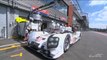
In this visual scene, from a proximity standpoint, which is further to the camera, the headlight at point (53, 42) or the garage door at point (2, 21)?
the garage door at point (2, 21)

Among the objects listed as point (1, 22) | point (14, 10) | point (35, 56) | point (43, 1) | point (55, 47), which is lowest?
point (35, 56)

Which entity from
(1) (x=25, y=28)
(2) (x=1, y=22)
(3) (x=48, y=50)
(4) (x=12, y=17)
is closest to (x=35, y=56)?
(3) (x=48, y=50)

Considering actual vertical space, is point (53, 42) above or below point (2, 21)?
below

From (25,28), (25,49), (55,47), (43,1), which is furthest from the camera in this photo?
(43,1)

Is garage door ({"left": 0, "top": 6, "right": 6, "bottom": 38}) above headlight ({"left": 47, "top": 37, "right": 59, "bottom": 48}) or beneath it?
above

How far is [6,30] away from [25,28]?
1.79 meters

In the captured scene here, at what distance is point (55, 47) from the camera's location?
22.9ft

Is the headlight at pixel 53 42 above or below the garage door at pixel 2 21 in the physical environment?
below

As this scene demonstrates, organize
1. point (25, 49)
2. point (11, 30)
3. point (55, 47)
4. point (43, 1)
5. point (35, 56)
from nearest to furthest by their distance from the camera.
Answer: point (55, 47) < point (35, 56) < point (25, 49) < point (11, 30) < point (43, 1)

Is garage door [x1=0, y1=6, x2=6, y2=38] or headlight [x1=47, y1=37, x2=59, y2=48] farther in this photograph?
garage door [x1=0, y1=6, x2=6, y2=38]

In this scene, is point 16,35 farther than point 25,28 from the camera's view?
Yes

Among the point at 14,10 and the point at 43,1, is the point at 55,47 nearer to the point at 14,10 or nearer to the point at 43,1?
the point at 14,10

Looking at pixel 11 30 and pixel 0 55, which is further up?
pixel 11 30

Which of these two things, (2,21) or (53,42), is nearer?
(53,42)
